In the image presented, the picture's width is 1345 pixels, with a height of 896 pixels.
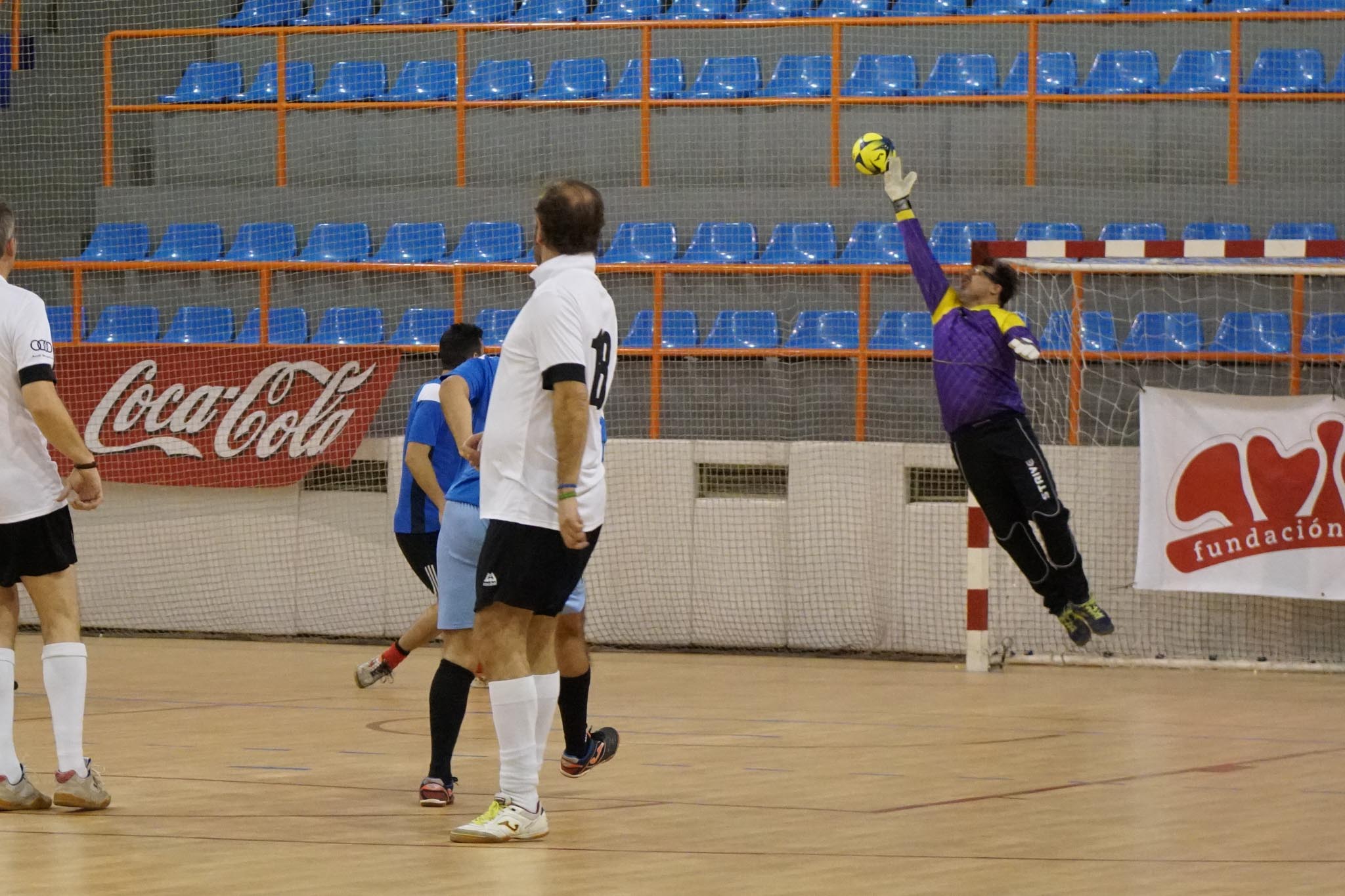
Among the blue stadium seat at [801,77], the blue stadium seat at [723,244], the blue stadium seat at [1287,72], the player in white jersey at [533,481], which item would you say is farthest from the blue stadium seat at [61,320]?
the player in white jersey at [533,481]

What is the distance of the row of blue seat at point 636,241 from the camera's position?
15.4m

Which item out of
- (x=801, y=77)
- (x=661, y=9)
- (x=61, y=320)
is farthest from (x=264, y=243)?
(x=801, y=77)

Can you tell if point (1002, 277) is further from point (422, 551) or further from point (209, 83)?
point (209, 83)

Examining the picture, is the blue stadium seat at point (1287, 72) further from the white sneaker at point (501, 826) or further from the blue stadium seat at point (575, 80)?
the white sneaker at point (501, 826)

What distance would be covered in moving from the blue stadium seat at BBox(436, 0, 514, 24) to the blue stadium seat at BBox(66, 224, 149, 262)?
3588mm

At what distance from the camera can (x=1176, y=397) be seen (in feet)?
41.1

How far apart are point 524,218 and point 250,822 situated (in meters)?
10.8

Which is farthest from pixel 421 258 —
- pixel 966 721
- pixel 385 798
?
pixel 385 798

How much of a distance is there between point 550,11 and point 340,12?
210 centimetres

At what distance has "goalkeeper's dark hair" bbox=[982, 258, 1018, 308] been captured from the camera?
31.9ft

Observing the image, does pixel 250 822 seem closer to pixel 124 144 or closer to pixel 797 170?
pixel 797 170

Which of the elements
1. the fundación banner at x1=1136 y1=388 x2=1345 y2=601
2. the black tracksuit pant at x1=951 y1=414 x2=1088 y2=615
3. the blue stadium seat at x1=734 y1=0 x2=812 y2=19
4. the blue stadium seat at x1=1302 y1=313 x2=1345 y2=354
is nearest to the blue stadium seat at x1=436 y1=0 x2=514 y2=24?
the blue stadium seat at x1=734 y1=0 x2=812 y2=19

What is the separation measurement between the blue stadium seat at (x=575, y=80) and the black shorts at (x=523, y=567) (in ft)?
39.0

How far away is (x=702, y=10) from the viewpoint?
17906mm
